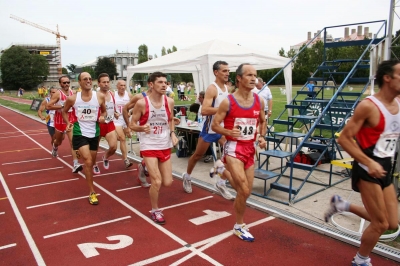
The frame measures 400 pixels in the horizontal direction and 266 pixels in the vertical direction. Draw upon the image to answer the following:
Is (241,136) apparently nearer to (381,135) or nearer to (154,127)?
(154,127)

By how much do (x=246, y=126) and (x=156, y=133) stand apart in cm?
130

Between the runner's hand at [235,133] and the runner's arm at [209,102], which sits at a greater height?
the runner's arm at [209,102]

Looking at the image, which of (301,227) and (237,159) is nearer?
(237,159)

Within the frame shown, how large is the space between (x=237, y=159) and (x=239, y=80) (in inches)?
37.2

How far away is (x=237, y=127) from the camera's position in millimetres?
3885

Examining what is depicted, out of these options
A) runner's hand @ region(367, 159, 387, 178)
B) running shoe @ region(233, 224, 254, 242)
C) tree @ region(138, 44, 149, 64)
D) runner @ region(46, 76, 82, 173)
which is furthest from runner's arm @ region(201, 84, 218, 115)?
tree @ region(138, 44, 149, 64)

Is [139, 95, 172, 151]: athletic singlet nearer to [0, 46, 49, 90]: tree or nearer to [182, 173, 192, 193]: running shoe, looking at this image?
[182, 173, 192, 193]: running shoe

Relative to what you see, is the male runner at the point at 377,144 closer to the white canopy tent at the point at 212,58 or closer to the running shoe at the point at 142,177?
the running shoe at the point at 142,177

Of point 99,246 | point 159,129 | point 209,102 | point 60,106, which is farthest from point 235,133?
point 60,106

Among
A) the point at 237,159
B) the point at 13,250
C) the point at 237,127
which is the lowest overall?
the point at 13,250

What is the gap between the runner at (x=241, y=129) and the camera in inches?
151

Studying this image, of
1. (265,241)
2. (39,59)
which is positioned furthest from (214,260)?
(39,59)

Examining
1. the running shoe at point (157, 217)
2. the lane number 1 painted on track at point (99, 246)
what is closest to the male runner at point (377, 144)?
the running shoe at point (157, 217)

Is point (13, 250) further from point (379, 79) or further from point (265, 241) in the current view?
point (379, 79)
